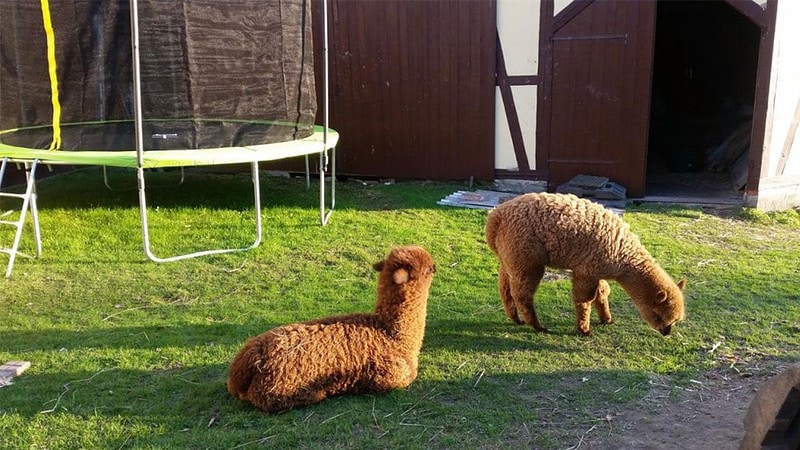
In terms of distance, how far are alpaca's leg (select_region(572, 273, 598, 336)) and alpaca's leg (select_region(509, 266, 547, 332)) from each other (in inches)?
9.4

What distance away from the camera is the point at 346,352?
3.52 metres

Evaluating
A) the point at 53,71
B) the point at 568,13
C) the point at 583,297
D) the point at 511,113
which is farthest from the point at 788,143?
the point at 53,71

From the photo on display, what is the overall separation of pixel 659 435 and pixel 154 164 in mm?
4669

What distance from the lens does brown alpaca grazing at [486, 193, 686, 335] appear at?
13.5 feet

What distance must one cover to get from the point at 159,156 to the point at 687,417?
4.75 metres

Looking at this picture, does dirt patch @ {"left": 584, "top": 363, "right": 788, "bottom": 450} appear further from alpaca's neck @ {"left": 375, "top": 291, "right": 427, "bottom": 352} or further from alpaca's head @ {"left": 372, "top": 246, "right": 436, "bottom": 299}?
alpaca's head @ {"left": 372, "top": 246, "right": 436, "bottom": 299}

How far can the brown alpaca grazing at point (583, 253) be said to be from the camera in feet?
13.5

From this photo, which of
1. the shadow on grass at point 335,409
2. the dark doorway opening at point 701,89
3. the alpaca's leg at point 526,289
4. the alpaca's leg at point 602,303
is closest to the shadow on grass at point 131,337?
the shadow on grass at point 335,409

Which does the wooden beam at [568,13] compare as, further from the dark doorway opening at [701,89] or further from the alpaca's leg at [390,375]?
the alpaca's leg at [390,375]

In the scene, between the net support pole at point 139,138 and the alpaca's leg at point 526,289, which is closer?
the alpaca's leg at point 526,289

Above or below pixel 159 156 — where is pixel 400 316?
below

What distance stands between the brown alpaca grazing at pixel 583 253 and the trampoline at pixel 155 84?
3.09 meters

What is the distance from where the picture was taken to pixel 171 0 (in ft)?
22.1

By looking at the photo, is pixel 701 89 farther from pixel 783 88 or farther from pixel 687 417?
pixel 687 417
